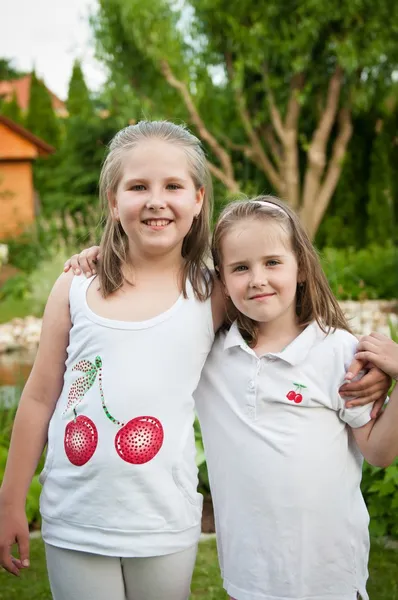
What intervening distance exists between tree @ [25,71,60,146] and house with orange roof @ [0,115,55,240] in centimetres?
360

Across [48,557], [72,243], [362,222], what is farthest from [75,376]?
[362,222]

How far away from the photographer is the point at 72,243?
11375 millimetres

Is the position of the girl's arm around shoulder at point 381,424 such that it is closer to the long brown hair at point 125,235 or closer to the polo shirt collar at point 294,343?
the polo shirt collar at point 294,343

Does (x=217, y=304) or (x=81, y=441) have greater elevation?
(x=217, y=304)

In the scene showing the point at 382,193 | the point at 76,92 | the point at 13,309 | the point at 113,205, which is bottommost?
the point at 113,205

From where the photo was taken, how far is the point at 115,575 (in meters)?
1.59

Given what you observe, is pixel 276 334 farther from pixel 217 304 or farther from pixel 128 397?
pixel 128 397

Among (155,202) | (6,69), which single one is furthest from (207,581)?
(6,69)

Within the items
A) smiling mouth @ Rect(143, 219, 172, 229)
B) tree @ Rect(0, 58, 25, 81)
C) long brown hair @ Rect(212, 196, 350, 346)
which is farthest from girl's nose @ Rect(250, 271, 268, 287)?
tree @ Rect(0, 58, 25, 81)

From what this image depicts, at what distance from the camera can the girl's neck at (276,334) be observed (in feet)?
5.89

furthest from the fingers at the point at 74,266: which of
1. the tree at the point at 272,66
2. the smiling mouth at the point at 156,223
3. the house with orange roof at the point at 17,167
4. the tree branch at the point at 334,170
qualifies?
the house with orange roof at the point at 17,167

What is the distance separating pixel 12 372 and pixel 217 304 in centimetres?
541

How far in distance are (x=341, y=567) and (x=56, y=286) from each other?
3.26ft

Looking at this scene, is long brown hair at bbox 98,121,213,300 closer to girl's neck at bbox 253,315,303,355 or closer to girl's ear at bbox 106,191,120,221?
girl's ear at bbox 106,191,120,221
